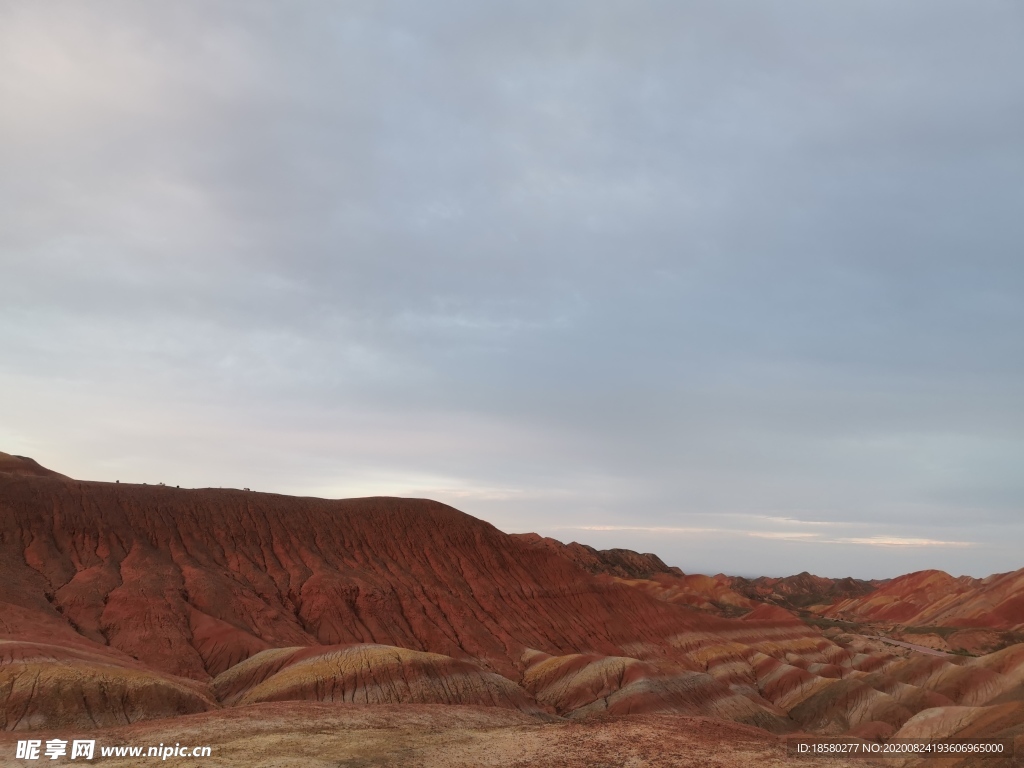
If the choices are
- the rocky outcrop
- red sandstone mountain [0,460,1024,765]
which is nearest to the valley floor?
red sandstone mountain [0,460,1024,765]

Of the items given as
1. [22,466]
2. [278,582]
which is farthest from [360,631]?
[22,466]

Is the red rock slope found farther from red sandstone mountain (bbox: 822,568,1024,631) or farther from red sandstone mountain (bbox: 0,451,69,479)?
red sandstone mountain (bbox: 822,568,1024,631)

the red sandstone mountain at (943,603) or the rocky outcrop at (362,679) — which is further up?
the rocky outcrop at (362,679)

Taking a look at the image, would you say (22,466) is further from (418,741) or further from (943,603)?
(943,603)

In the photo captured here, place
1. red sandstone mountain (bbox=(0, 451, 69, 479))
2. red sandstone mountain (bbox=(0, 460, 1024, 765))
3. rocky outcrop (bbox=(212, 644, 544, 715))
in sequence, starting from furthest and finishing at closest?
red sandstone mountain (bbox=(0, 451, 69, 479))
red sandstone mountain (bbox=(0, 460, 1024, 765))
rocky outcrop (bbox=(212, 644, 544, 715))

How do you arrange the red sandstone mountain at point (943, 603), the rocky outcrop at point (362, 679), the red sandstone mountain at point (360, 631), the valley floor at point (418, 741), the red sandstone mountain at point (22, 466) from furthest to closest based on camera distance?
the red sandstone mountain at point (943, 603) < the red sandstone mountain at point (22, 466) < the red sandstone mountain at point (360, 631) < the rocky outcrop at point (362, 679) < the valley floor at point (418, 741)

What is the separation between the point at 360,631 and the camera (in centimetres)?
6750

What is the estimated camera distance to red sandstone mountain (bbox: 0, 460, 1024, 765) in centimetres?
4353

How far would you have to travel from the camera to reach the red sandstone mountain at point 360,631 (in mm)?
43531

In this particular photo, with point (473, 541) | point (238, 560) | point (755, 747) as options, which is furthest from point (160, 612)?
point (755, 747)

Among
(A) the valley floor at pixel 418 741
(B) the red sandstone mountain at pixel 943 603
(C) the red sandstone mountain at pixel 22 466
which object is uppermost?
(C) the red sandstone mountain at pixel 22 466

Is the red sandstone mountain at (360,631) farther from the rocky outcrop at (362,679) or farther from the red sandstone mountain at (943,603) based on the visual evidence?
the red sandstone mountain at (943,603)

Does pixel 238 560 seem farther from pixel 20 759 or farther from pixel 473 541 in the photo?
pixel 20 759

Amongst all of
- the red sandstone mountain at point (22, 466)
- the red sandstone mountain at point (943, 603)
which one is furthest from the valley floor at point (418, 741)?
the red sandstone mountain at point (943, 603)
